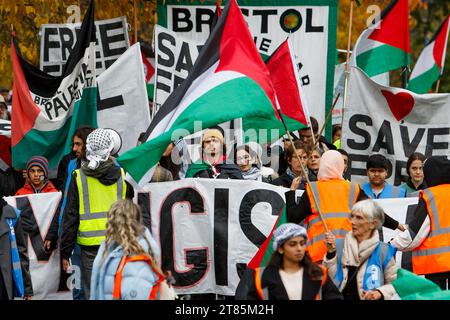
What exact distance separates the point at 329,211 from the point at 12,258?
2.61 meters

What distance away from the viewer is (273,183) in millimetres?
11977

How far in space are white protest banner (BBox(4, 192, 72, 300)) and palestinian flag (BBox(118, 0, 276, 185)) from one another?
6.38 feet

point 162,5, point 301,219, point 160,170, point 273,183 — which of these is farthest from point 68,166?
point 162,5

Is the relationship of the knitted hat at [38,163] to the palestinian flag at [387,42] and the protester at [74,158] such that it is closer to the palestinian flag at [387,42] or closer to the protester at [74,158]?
the protester at [74,158]

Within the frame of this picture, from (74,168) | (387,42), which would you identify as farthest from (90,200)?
(387,42)

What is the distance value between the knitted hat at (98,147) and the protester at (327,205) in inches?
66.9

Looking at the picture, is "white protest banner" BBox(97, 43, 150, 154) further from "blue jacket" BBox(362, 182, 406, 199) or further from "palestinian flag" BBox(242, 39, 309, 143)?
"blue jacket" BBox(362, 182, 406, 199)

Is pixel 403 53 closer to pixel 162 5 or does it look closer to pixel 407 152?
pixel 407 152

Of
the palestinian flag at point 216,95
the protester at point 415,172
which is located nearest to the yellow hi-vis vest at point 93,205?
the palestinian flag at point 216,95

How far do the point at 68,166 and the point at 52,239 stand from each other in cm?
102

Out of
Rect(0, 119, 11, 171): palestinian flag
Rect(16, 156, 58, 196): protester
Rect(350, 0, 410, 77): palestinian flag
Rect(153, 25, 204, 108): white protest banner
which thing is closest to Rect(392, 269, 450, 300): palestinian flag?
Rect(16, 156, 58, 196): protester

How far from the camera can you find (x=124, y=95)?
13164mm

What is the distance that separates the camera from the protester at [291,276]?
812cm

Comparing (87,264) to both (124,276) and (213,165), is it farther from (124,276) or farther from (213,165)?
(124,276)
